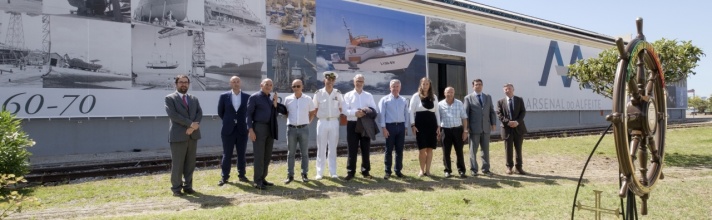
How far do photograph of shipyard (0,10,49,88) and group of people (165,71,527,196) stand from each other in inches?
439

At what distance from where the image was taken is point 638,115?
11.4 ft

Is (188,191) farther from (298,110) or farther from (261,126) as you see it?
(298,110)

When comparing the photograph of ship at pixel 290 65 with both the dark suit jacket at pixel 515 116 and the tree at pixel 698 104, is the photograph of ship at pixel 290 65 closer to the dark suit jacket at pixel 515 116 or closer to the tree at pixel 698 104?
the dark suit jacket at pixel 515 116

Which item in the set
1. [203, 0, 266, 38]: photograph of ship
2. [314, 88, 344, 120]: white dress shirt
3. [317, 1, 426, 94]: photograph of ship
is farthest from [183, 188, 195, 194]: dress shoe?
[317, 1, 426, 94]: photograph of ship

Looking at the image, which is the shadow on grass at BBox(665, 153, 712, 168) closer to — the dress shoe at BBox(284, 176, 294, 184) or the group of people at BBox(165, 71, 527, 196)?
the group of people at BBox(165, 71, 527, 196)

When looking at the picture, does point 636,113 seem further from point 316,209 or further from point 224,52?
point 224,52

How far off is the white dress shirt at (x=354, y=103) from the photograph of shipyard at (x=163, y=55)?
12.4 meters

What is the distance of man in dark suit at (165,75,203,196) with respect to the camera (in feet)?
23.1

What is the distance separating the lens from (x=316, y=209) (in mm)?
5570

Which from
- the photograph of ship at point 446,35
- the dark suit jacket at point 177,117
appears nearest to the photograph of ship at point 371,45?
the photograph of ship at point 446,35

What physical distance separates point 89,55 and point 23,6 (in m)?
2.38

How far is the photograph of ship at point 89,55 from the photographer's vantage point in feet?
53.5

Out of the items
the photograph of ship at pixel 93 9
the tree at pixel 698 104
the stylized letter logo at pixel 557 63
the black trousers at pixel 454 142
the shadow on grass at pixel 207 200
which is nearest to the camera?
the shadow on grass at pixel 207 200

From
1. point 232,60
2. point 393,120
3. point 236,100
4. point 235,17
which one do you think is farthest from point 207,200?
point 235,17
